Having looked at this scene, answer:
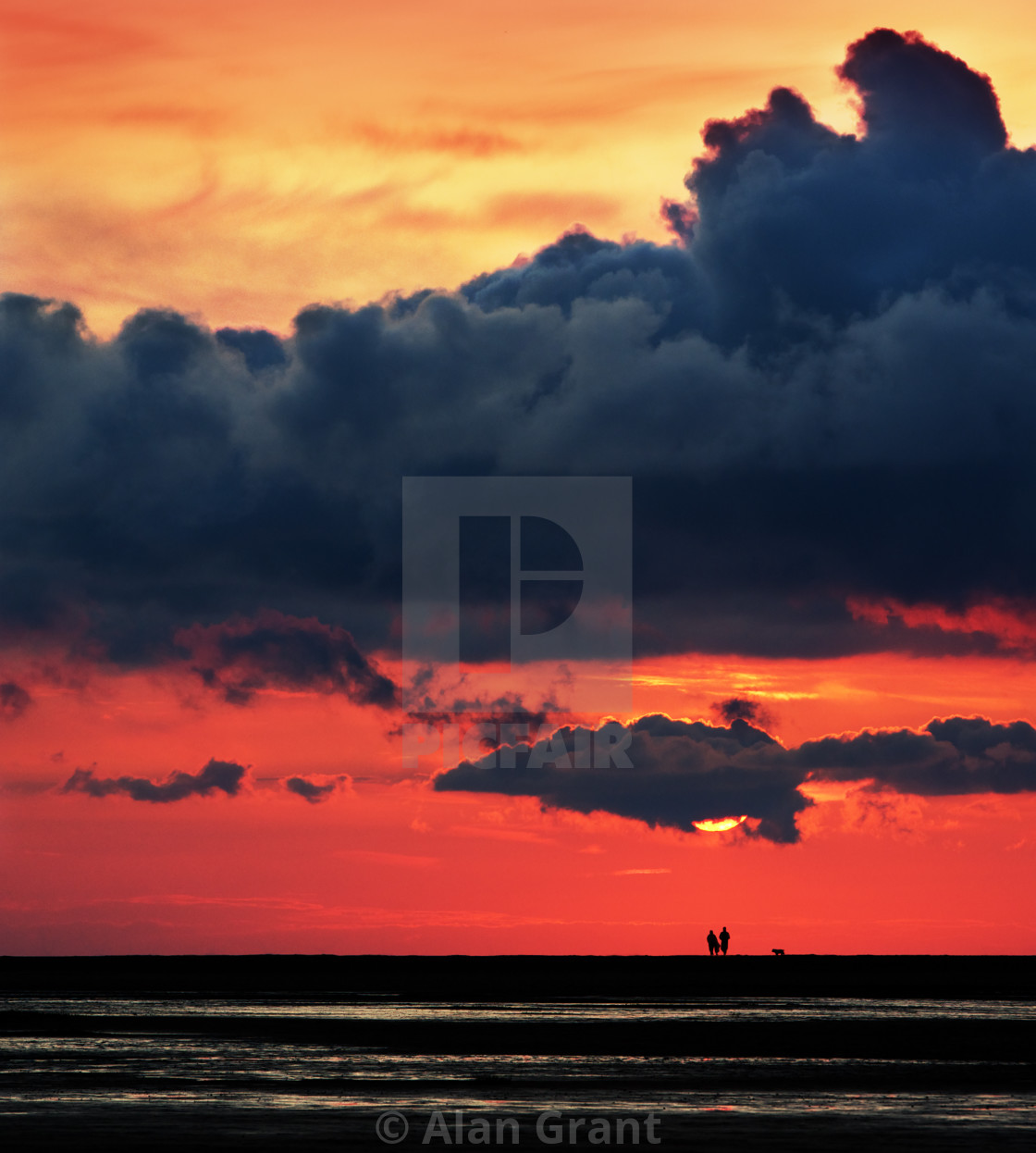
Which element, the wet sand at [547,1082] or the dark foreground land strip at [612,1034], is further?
the dark foreground land strip at [612,1034]

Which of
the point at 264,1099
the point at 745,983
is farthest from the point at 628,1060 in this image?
the point at 745,983

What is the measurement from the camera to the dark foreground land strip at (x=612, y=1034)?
59781 mm

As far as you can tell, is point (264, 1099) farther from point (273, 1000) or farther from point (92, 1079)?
point (273, 1000)

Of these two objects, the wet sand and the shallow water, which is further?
the shallow water

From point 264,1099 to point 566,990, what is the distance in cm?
8177

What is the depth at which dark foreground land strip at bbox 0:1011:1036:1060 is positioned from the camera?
5978 cm
